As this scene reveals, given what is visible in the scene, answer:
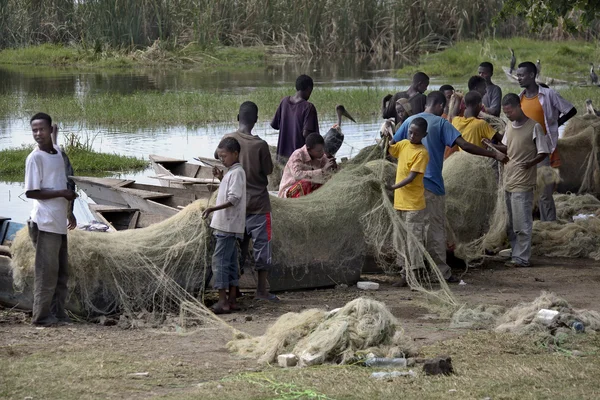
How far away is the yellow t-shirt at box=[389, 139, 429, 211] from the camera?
28.6ft

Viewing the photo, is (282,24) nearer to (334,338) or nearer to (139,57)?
(139,57)

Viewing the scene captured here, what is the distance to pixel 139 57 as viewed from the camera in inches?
1319

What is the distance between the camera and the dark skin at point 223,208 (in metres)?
8.04

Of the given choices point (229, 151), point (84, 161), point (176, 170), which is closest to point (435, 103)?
point (229, 151)

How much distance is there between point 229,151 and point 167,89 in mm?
18900

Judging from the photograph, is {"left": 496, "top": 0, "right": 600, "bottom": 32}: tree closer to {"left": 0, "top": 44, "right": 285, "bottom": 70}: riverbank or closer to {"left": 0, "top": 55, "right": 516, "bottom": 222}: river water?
{"left": 0, "top": 55, "right": 516, "bottom": 222}: river water

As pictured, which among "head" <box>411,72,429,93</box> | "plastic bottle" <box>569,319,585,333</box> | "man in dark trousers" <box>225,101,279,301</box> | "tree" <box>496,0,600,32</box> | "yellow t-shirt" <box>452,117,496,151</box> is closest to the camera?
"plastic bottle" <box>569,319,585,333</box>

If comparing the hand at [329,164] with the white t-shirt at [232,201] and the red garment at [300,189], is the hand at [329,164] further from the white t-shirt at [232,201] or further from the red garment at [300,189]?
the white t-shirt at [232,201]

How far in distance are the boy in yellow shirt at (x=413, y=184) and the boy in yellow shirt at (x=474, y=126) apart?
1.21 m

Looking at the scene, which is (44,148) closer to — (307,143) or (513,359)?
(307,143)

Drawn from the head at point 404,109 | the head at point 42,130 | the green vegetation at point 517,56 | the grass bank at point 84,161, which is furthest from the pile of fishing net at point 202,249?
the green vegetation at point 517,56

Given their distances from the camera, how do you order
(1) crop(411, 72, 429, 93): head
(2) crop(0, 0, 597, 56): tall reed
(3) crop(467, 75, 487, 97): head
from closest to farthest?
1. (1) crop(411, 72, 429, 93): head
2. (3) crop(467, 75, 487, 97): head
3. (2) crop(0, 0, 597, 56): tall reed

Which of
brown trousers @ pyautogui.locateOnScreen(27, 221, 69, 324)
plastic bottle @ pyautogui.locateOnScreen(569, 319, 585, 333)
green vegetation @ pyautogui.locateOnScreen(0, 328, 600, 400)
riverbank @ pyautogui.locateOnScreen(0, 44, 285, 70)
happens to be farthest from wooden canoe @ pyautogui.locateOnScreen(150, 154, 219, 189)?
riverbank @ pyautogui.locateOnScreen(0, 44, 285, 70)

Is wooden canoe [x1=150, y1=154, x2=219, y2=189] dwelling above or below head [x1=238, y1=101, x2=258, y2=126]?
below
